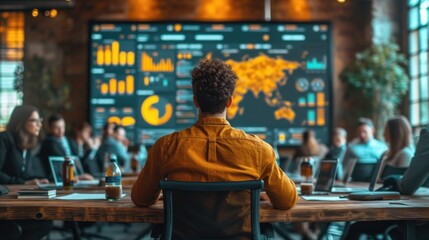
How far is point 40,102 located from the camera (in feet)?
37.2

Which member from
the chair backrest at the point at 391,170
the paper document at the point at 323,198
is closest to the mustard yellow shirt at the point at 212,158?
the paper document at the point at 323,198

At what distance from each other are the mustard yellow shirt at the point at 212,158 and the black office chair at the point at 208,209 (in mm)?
130

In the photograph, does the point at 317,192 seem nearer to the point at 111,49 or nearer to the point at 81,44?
the point at 111,49

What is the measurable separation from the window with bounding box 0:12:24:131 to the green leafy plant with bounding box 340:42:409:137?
5.99m

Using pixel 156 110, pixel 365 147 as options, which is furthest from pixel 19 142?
pixel 156 110

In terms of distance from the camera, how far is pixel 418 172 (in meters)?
3.46

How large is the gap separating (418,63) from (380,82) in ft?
2.09

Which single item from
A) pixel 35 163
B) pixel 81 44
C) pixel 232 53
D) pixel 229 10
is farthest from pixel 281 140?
pixel 35 163

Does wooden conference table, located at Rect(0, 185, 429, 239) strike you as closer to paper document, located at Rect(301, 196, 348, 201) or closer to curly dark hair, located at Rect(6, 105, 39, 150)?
paper document, located at Rect(301, 196, 348, 201)

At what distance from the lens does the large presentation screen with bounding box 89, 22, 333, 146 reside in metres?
10.2

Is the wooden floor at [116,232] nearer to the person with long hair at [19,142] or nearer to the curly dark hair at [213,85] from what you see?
the person with long hair at [19,142]

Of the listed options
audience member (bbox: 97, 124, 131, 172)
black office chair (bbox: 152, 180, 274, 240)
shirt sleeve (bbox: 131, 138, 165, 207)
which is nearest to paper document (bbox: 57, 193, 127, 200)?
shirt sleeve (bbox: 131, 138, 165, 207)

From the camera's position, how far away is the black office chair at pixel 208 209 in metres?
2.44

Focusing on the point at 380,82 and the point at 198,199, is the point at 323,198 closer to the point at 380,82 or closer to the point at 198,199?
the point at 198,199
